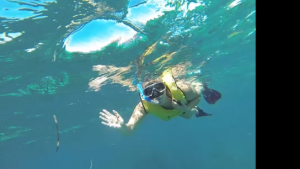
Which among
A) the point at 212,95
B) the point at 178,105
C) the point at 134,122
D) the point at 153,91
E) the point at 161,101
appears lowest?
the point at 212,95

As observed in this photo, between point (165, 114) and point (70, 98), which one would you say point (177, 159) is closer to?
point (70, 98)

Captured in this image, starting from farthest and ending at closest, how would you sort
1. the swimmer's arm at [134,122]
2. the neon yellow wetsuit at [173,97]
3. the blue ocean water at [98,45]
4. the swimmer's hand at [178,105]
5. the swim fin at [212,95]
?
the blue ocean water at [98,45], the swim fin at [212,95], the swimmer's arm at [134,122], the swimmer's hand at [178,105], the neon yellow wetsuit at [173,97]

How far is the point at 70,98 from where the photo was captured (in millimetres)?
22047

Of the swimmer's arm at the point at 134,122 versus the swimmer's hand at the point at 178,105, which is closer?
the swimmer's hand at the point at 178,105

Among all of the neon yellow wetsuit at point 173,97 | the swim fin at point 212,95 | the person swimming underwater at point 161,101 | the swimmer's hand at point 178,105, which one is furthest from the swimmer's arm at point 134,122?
the swim fin at point 212,95

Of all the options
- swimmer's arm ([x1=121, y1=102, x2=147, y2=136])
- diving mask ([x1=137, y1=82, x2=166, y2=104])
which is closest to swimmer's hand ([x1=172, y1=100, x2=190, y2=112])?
diving mask ([x1=137, y1=82, x2=166, y2=104])

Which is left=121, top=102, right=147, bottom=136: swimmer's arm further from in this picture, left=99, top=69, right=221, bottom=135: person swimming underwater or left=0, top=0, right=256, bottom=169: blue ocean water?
left=0, top=0, right=256, bottom=169: blue ocean water

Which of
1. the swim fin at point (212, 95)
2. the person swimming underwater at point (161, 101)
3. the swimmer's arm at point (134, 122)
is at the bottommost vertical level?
the swim fin at point (212, 95)

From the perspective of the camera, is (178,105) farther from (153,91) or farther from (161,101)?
(153,91)

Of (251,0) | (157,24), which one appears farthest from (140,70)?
(251,0)

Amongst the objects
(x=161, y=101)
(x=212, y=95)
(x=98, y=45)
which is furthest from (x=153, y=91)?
(x=98, y=45)

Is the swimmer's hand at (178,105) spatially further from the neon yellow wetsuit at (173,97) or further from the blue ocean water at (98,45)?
the blue ocean water at (98,45)

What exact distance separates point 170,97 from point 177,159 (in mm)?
56728
